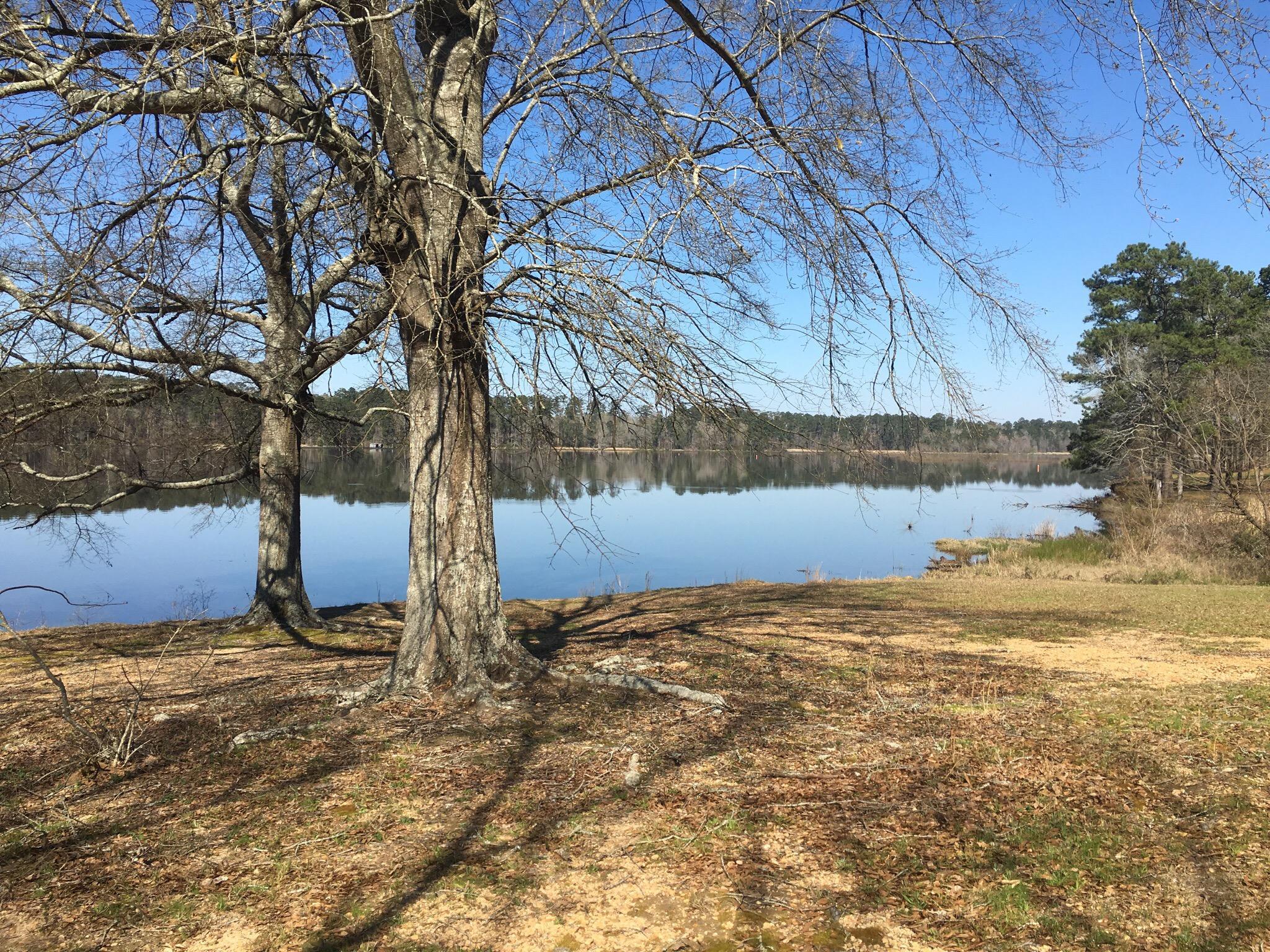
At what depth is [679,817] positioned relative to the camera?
3895mm

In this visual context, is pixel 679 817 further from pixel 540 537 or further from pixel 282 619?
pixel 540 537

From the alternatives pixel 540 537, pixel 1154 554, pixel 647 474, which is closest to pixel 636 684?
pixel 1154 554

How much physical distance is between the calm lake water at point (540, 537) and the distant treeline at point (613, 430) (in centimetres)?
18

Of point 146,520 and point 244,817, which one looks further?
point 146,520

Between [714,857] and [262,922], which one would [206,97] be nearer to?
[262,922]

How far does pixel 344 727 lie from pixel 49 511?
16.8ft

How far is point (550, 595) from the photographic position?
1752 centimetres

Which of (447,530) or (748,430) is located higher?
(748,430)

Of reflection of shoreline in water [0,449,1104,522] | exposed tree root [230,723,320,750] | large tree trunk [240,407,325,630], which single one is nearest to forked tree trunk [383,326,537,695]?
reflection of shoreline in water [0,449,1104,522]

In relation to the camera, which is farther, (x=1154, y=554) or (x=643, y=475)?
(x=643, y=475)

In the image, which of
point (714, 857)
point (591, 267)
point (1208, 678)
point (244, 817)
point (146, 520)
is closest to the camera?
point (714, 857)

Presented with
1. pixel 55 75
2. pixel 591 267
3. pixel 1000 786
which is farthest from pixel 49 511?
pixel 1000 786

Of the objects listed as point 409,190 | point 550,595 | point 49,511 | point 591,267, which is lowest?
point 550,595

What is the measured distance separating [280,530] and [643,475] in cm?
2420
